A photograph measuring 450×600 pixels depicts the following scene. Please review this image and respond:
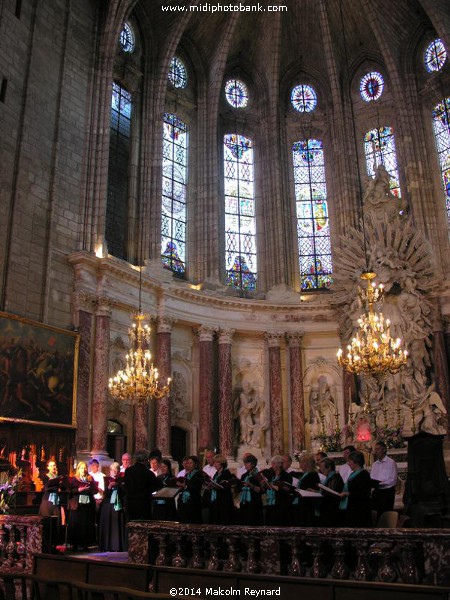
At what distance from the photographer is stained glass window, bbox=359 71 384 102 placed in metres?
22.6

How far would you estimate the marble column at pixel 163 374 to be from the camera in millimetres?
16938

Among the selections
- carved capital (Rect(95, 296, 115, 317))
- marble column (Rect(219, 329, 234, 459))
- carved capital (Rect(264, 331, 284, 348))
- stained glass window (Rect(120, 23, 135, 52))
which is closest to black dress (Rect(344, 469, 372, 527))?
carved capital (Rect(95, 296, 115, 317))

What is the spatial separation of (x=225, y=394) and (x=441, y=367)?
6.20 meters

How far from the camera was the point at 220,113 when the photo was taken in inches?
890

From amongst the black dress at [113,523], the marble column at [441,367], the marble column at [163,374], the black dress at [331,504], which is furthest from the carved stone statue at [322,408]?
the black dress at [331,504]

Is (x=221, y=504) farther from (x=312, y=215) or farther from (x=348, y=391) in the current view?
(x=312, y=215)

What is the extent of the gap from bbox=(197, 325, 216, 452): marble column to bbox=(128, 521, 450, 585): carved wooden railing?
1178cm

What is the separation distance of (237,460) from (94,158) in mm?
9437

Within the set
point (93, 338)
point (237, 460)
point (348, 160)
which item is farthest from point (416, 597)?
point (348, 160)

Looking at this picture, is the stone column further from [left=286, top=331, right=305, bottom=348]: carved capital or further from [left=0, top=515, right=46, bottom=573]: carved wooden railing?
[left=0, top=515, right=46, bottom=573]: carved wooden railing

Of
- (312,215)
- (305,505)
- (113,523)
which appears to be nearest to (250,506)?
(305,505)

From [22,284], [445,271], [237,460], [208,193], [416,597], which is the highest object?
[208,193]

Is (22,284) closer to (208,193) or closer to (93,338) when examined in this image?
(93,338)

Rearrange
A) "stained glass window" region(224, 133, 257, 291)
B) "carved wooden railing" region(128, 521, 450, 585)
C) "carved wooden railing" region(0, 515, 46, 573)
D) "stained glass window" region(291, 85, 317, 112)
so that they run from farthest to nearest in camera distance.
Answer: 1. "stained glass window" region(291, 85, 317, 112)
2. "stained glass window" region(224, 133, 257, 291)
3. "carved wooden railing" region(0, 515, 46, 573)
4. "carved wooden railing" region(128, 521, 450, 585)
